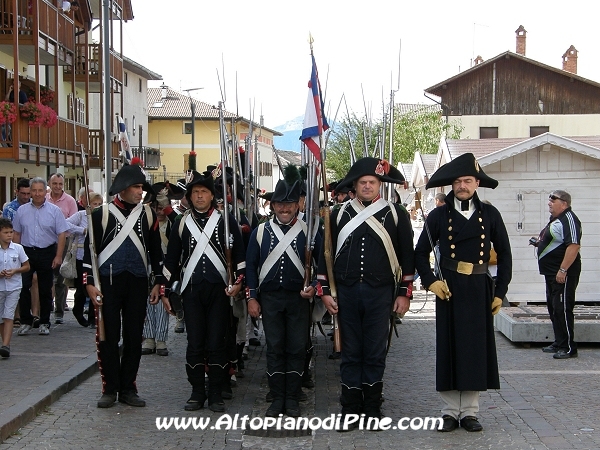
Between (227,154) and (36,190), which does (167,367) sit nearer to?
(227,154)

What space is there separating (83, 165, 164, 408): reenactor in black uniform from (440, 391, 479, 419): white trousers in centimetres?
254

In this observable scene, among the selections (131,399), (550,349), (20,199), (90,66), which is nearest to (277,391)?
(131,399)

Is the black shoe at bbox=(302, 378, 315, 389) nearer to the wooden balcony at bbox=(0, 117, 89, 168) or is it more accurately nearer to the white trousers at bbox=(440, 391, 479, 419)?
the white trousers at bbox=(440, 391, 479, 419)

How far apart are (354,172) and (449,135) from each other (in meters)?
42.9

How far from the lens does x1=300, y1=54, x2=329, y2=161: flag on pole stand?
755 centimetres

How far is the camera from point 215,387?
25.4ft

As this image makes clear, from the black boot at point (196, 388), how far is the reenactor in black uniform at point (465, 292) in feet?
6.51

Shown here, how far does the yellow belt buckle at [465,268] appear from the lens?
6.95 meters

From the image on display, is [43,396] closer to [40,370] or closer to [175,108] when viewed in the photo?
[40,370]

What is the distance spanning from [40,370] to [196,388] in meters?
2.13

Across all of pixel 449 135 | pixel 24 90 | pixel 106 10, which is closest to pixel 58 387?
A: pixel 106 10

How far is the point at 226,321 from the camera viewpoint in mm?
7762

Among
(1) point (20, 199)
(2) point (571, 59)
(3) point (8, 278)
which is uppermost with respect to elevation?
(2) point (571, 59)

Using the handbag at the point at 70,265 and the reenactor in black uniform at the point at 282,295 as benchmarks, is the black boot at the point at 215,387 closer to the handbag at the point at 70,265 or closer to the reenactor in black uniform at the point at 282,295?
the reenactor in black uniform at the point at 282,295
